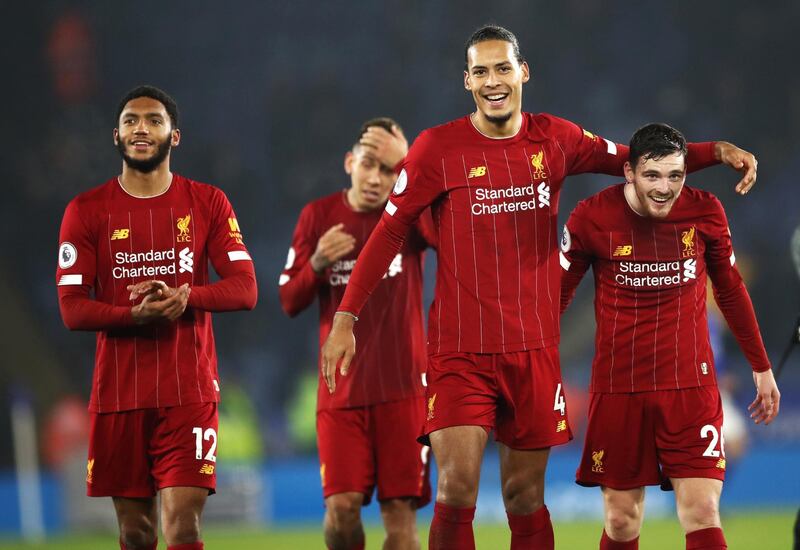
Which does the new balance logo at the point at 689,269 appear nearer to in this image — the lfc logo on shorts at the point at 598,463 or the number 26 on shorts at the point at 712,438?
the number 26 on shorts at the point at 712,438

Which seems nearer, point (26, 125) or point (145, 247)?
point (145, 247)

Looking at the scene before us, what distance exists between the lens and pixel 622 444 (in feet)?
16.3

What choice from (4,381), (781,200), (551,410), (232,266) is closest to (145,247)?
(232,266)

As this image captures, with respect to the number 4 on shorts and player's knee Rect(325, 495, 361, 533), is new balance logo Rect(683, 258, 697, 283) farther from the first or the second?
player's knee Rect(325, 495, 361, 533)

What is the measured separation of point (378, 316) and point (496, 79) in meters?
1.52

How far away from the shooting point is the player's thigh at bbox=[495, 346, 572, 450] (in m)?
4.53

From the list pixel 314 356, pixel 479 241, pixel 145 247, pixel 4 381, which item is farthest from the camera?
pixel 314 356

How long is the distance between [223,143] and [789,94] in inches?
286

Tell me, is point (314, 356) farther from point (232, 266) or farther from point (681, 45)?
point (232, 266)

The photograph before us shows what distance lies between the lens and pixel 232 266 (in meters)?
4.93

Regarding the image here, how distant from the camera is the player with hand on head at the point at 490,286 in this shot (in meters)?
4.51

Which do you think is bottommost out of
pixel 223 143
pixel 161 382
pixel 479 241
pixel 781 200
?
pixel 161 382

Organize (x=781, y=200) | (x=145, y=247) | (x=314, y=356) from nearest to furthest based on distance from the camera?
(x=145, y=247), (x=314, y=356), (x=781, y=200)

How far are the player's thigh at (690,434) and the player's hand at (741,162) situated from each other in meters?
0.87
